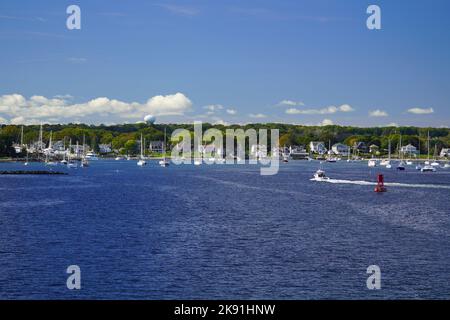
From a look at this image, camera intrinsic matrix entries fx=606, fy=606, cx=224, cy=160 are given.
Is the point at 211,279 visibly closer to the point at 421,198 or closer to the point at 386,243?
the point at 386,243

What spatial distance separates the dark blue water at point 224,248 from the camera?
30.7 meters

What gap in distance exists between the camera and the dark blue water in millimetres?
30656

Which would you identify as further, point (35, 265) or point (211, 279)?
point (35, 265)

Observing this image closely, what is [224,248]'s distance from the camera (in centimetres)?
4112

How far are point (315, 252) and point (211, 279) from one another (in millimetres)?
10257

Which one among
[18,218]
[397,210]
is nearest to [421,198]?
[397,210]

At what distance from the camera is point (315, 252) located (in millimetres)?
39938
